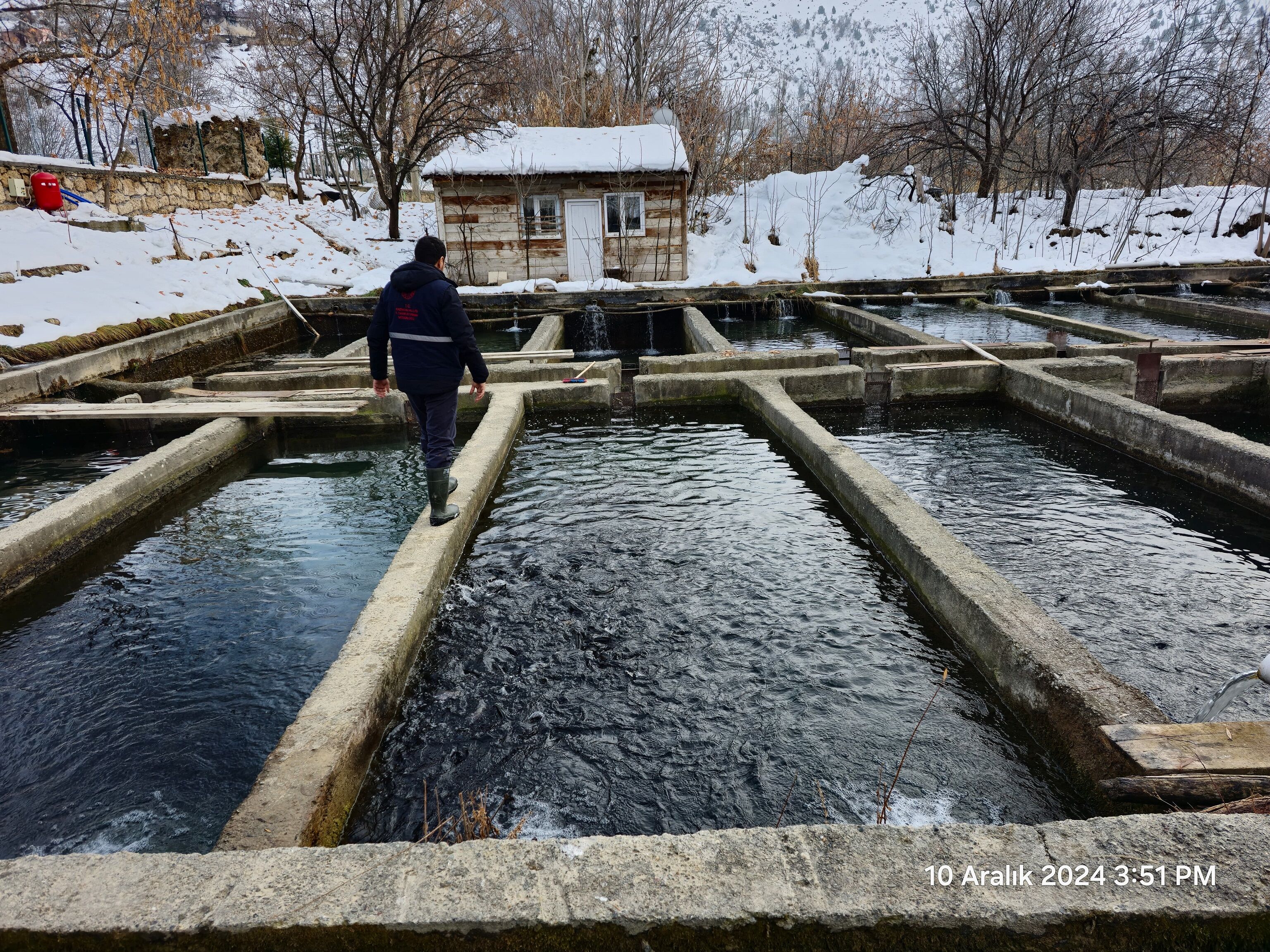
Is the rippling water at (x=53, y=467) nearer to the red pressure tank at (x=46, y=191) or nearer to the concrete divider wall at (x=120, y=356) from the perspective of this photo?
the concrete divider wall at (x=120, y=356)

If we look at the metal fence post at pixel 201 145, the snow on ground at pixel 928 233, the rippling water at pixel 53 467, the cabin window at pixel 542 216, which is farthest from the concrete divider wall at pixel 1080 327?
the metal fence post at pixel 201 145

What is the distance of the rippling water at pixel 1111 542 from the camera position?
155 inches

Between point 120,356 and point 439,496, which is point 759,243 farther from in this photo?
point 439,496

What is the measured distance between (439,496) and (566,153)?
1658 centimetres

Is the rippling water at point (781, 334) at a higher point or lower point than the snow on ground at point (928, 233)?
lower

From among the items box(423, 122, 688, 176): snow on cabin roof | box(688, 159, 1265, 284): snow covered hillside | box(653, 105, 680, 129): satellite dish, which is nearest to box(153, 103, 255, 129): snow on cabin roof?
box(423, 122, 688, 176): snow on cabin roof

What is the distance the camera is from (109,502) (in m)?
5.97

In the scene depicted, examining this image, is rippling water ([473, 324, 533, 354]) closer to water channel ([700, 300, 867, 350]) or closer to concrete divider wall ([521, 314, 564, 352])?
concrete divider wall ([521, 314, 564, 352])

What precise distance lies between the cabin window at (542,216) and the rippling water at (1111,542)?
13.3 meters

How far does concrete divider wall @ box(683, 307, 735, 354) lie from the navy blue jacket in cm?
569

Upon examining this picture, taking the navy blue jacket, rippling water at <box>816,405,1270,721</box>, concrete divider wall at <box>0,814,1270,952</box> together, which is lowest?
rippling water at <box>816,405,1270,721</box>

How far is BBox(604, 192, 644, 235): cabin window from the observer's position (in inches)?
762

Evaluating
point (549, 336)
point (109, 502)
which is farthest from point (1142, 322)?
point (109, 502)

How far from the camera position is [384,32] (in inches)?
766
